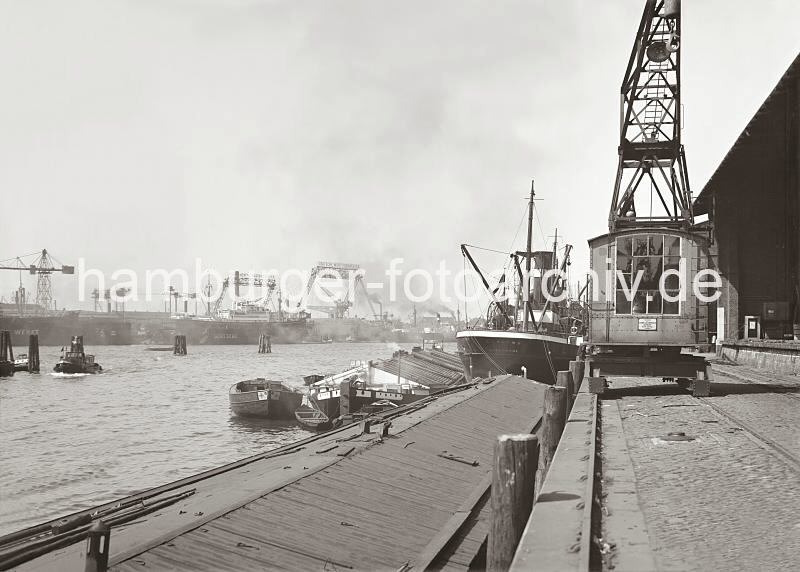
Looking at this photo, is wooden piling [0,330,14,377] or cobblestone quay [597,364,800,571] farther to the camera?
wooden piling [0,330,14,377]

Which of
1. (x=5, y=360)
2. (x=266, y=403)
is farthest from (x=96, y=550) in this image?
(x=5, y=360)

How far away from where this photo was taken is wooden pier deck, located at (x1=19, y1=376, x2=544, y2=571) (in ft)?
28.2

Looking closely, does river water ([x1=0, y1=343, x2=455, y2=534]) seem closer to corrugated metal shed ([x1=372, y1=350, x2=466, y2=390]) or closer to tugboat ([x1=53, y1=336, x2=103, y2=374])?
tugboat ([x1=53, y1=336, x2=103, y2=374])

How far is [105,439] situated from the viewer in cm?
3394

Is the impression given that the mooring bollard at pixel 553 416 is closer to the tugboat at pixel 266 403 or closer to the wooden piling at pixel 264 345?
the tugboat at pixel 266 403

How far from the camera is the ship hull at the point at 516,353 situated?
39.2 metres

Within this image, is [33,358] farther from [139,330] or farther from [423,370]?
[139,330]

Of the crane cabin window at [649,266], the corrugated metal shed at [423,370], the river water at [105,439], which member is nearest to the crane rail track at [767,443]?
the crane cabin window at [649,266]

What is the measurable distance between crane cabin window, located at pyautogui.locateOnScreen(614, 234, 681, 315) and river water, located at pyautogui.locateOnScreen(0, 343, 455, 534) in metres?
17.4

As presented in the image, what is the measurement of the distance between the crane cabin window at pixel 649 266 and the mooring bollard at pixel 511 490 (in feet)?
38.3

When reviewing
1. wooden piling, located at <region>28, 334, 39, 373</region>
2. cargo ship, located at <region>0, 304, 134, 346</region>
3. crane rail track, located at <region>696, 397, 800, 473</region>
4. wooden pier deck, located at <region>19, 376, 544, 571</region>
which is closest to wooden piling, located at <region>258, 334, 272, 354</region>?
cargo ship, located at <region>0, 304, 134, 346</region>

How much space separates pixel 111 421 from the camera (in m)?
40.0

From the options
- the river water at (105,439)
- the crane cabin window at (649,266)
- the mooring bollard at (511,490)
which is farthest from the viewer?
the river water at (105,439)

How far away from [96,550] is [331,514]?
414cm
